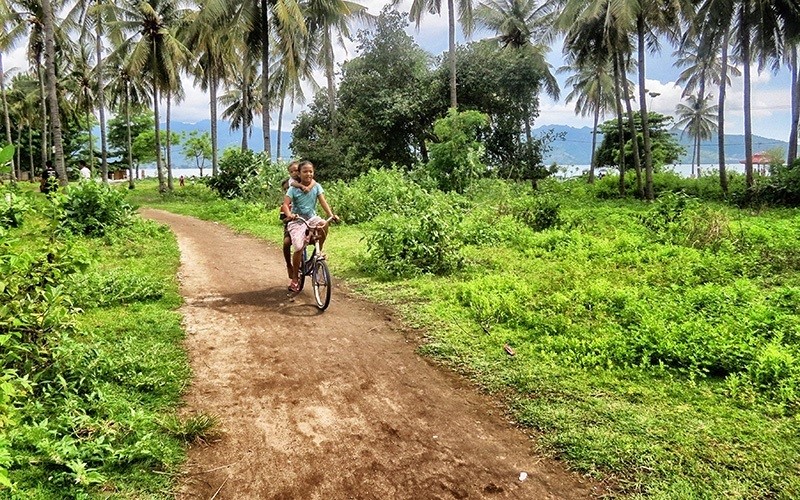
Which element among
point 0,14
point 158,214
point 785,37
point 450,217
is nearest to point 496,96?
point 785,37

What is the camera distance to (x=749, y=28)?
18844 mm

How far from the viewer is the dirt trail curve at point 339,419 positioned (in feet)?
9.09

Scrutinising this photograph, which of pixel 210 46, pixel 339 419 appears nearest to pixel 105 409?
pixel 339 419

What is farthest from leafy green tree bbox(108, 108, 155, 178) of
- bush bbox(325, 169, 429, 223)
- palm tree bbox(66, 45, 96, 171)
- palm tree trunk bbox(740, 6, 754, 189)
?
palm tree trunk bbox(740, 6, 754, 189)

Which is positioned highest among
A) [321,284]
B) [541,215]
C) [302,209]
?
[302,209]

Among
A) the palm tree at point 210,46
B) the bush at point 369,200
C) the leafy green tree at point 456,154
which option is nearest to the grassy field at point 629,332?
the bush at point 369,200

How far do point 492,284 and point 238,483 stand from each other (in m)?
4.25

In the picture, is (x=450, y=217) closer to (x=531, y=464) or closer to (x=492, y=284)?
(x=492, y=284)

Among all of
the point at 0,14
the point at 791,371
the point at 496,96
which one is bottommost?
the point at 791,371

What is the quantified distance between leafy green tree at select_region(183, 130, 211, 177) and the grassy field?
4377cm

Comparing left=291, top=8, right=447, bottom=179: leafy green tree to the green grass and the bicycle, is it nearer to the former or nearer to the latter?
the bicycle

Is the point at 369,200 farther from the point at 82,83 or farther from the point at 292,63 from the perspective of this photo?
the point at 82,83

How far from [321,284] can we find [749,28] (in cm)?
2117

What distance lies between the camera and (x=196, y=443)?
10.2ft
